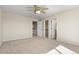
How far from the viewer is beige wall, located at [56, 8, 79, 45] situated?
514 centimetres

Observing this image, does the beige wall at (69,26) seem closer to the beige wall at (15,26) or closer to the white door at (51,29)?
the white door at (51,29)

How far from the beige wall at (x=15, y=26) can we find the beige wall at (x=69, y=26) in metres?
3.05

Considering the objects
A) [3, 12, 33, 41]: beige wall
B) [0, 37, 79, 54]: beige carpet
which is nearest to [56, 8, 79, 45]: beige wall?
[0, 37, 79, 54]: beige carpet

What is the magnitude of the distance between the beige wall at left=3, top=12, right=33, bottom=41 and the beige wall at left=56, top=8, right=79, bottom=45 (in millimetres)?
3051

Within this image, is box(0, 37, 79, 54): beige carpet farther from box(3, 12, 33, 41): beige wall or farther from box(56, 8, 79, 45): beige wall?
box(3, 12, 33, 41): beige wall

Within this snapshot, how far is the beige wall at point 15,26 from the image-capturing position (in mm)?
6754

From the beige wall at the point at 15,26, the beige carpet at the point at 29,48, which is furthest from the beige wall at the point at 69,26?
the beige wall at the point at 15,26

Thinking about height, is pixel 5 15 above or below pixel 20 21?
above

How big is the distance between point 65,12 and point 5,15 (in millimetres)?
3967

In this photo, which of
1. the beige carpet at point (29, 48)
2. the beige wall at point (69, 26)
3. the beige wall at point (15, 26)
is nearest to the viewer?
the beige carpet at point (29, 48)
